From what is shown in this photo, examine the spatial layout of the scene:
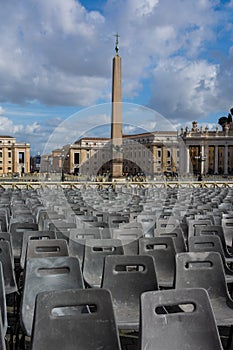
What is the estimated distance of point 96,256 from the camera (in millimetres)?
5344

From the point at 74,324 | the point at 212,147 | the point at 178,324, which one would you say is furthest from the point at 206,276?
the point at 212,147

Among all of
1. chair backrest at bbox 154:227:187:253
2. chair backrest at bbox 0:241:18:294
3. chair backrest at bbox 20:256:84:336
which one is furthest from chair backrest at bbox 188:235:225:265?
A: chair backrest at bbox 0:241:18:294

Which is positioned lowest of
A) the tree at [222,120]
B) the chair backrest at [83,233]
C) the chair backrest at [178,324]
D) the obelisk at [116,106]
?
the chair backrest at [178,324]

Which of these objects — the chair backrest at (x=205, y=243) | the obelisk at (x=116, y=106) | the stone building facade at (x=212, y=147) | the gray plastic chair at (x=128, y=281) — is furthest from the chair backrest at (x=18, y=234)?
the stone building facade at (x=212, y=147)

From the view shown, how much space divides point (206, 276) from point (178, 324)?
4.78 feet

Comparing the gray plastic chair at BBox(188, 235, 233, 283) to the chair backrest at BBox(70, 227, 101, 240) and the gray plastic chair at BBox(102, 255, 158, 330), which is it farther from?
the chair backrest at BBox(70, 227, 101, 240)

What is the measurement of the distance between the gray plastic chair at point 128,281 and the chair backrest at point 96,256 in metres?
1.00

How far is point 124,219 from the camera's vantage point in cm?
852

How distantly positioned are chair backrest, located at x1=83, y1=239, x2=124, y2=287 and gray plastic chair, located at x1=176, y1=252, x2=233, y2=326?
1166 millimetres

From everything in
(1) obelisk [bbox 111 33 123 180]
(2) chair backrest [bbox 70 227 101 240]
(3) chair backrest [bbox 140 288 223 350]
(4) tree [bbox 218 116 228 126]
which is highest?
(4) tree [bbox 218 116 228 126]

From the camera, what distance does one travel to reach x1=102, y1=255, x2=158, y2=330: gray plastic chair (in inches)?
163

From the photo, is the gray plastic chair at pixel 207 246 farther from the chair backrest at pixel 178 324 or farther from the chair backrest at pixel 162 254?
the chair backrest at pixel 178 324

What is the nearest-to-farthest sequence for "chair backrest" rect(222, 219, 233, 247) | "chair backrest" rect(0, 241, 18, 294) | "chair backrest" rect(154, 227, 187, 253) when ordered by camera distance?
"chair backrest" rect(0, 241, 18, 294)
"chair backrest" rect(154, 227, 187, 253)
"chair backrest" rect(222, 219, 233, 247)

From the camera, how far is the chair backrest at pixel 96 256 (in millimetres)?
5258
